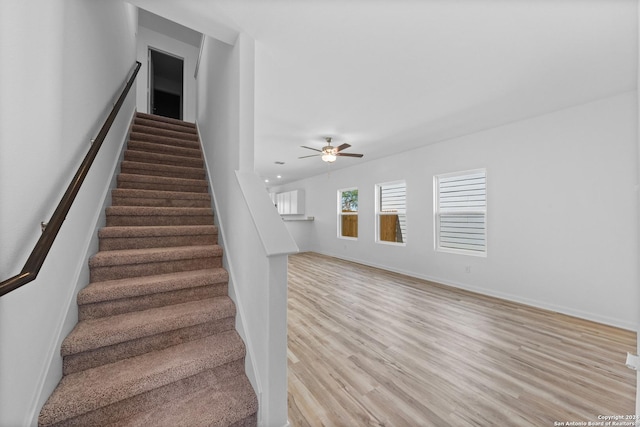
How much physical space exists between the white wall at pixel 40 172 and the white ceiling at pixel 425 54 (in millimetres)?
660

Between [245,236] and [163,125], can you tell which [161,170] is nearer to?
[163,125]

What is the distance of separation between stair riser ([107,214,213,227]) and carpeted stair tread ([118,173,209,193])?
501mm

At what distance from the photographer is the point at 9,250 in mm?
880

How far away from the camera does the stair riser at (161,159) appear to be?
2.84 meters

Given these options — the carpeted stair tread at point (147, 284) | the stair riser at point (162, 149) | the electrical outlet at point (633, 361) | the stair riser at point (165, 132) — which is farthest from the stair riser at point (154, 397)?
the stair riser at point (165, 132)

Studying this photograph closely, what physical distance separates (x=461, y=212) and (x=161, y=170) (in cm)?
458

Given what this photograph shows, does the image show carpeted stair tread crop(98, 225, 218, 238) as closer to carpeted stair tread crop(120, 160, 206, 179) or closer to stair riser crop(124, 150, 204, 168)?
carpeted stair tread crop(120, 160, 206, 179)

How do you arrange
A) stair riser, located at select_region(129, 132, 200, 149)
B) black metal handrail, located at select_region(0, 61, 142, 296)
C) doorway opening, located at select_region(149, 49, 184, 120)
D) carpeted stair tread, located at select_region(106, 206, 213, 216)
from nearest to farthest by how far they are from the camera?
1. black metal handrail, located at select_region(0, 61, 142, 296)
2. carpeted stair tread, located at select_region(106, 206, 213, 216)
3. stair riser, located at select_region(129, 132, 200, 149)
4. doorway opening, located at select_region(149, 49, 184, 120)

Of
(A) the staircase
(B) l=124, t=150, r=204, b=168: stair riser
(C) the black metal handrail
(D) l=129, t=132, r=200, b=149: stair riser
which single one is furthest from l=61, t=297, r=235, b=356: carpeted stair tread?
(D) l=129, t=132, r=200, b=149: stair riser

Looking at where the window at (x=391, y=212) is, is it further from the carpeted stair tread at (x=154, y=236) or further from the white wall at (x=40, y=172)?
the white wall at (x=40, y=172)

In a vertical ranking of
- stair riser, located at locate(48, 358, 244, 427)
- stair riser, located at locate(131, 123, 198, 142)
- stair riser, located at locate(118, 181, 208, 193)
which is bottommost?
stair riser, located at locate(48, 358, 244, 427)

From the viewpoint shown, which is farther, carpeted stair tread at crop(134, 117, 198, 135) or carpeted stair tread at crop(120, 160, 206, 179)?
carpeted stair tread at crop(134, 117, 198, 135)

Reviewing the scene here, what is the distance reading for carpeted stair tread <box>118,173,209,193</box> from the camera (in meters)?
2.50

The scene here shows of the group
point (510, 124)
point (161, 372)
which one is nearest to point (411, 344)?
point (161, 372)
